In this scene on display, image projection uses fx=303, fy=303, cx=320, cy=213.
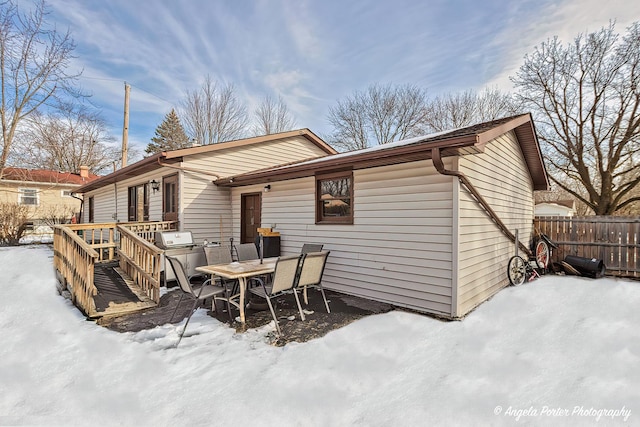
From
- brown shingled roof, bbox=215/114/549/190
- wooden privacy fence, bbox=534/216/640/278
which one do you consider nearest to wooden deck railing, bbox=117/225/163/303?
brown shingled roof, bbox=215/114/549/190

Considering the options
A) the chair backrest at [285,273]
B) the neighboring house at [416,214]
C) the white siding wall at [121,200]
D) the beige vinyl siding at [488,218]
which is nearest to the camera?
the chair backrest at [285,273]

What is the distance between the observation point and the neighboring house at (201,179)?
7.98m

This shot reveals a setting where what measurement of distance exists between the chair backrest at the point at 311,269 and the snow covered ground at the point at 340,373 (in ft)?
2.89

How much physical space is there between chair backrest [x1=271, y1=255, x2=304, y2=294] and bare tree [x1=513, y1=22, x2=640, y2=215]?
14111 millimetres

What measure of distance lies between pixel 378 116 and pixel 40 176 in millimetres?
22225

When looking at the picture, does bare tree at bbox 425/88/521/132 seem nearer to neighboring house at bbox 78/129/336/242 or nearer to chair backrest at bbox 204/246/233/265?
neighboring house at bbox 78/129/336/242

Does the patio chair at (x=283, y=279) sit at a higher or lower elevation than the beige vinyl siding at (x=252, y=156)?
lower

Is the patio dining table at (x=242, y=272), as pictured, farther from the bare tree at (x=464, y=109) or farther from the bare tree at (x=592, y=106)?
the bare tree at (x=464, y=109)

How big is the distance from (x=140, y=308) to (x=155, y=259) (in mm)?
827

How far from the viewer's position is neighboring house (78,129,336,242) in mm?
7977

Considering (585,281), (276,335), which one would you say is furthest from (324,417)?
(585,281)

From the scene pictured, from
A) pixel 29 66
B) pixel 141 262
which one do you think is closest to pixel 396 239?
pixel 141 262

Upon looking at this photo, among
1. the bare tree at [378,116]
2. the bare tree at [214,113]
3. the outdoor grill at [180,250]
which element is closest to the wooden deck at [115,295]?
the outdoor grill at [180,250]

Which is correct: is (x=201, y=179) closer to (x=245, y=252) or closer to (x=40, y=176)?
(x=245, y=252)
